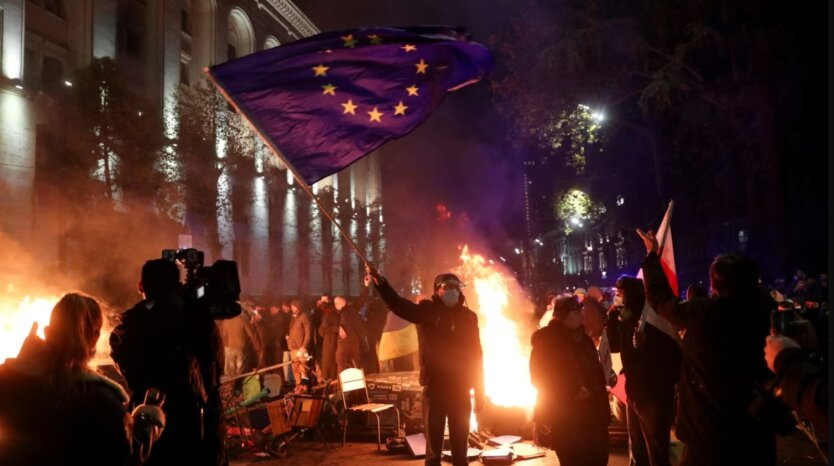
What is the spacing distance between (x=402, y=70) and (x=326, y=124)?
97 cm

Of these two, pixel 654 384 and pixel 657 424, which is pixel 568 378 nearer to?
pixel 654 384

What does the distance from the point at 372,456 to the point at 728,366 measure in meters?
6.36

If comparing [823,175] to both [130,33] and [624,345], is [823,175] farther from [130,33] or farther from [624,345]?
[130,33]

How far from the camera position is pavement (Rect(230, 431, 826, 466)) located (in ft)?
26.3

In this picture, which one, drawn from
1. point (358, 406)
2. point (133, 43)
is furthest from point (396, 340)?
point (133, 43)

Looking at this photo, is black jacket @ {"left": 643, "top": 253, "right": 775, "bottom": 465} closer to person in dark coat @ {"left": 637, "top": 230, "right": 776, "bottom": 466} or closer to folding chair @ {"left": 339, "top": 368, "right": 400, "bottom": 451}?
person in dark coat @ {"left": 637, "top": 230, "right": 776, "bottom": 466}

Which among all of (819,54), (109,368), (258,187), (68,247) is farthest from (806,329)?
(258,187)

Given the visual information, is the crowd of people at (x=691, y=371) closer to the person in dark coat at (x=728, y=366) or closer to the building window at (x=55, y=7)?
the person in dark coat at (x=728, y=366)

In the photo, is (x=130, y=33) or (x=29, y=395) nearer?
(x=29, y=395)

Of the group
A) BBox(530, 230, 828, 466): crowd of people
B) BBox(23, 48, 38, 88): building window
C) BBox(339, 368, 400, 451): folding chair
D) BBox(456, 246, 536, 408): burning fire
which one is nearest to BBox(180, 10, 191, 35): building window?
BBox(23, 48, 38, 88): building window

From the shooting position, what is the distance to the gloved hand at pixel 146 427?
9.65 ft

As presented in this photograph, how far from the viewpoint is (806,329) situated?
112 inches

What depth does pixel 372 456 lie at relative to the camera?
887 centimetres

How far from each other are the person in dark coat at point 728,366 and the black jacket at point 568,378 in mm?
1466
